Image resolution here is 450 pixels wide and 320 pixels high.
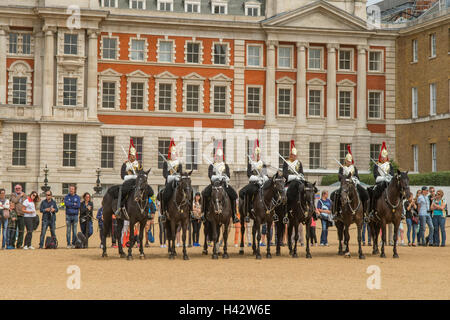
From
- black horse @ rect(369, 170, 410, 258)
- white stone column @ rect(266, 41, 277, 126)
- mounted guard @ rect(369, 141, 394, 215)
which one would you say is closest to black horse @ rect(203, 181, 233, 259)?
mounted guard @ rect(369, 141, 394, 215)

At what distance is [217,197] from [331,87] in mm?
42185

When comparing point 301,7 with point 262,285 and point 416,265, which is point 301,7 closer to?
point 416,265

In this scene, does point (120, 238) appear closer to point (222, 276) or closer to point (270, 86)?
point (222, 276)

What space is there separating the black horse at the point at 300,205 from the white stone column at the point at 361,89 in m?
41.0

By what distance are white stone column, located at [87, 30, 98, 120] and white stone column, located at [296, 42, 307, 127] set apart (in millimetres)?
15368

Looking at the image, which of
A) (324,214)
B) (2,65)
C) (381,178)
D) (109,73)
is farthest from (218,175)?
(2,65)

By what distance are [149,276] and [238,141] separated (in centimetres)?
4512

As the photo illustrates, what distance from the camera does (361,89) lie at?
6575 centimetres

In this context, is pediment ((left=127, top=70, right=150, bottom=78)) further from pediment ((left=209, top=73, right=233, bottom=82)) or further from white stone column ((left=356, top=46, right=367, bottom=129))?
white stone column ((left=356, top=46, right=367, bottom=129))

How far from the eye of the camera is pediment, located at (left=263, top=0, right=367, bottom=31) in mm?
63219

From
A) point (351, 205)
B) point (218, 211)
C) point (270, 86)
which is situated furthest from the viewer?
point (270, 86)
